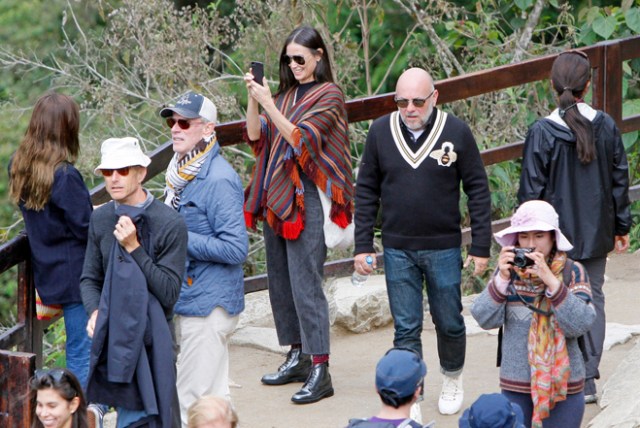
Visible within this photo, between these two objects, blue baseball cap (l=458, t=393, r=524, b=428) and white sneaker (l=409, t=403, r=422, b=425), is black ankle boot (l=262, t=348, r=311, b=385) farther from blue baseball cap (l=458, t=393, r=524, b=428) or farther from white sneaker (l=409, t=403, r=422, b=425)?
blue baseball cap (l=458, t=393, r=524, b=428)

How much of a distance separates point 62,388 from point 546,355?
185 centimetres

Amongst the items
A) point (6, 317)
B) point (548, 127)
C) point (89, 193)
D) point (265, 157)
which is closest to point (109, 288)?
point (89, 193)

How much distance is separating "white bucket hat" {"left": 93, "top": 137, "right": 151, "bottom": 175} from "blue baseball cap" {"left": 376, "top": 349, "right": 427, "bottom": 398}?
149 centimetres

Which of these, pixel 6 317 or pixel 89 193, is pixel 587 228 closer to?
pixel 89 193

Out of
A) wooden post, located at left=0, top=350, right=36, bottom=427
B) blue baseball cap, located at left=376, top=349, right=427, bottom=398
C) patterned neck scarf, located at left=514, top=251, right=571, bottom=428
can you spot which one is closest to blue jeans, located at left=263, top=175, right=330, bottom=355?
patterned neck scarf, located at left=514, top=251, right=571, bottom=428

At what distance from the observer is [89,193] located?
5.46m

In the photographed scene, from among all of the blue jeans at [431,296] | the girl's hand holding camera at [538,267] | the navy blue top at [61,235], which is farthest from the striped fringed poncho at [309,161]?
the girl's hand holding camera at [538,267]

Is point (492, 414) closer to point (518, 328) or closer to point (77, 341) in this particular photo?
point (518, 328)

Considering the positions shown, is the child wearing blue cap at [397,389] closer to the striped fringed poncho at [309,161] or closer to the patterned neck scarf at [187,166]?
the patterned neck scarf at [187,166]

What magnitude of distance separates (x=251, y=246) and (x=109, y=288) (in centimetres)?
432

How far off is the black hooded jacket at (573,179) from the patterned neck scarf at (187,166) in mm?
1433

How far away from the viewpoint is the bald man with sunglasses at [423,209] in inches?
211

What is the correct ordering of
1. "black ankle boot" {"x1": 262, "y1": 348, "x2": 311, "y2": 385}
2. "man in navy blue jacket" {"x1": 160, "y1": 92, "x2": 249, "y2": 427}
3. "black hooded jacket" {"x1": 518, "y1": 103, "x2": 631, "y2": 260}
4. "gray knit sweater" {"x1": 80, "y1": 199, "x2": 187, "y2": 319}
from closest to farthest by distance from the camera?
1. "gray knit sweater" {"x1": 80, "y1": 199, "x2": 187, "y2": 319}
2. "man in navy blue jacket" {"x1": 160, "y1": 92, "x2": 249, "y2": 427}
3. "black hooded jacket" {"x1": 518, "y1": 103, "x2": 631, "y2": 260}
4. "black ankle boot" {"x1": 262, "y1": 348, "x2": 311, "y2": 385}

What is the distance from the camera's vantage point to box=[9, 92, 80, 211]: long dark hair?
5.18m
